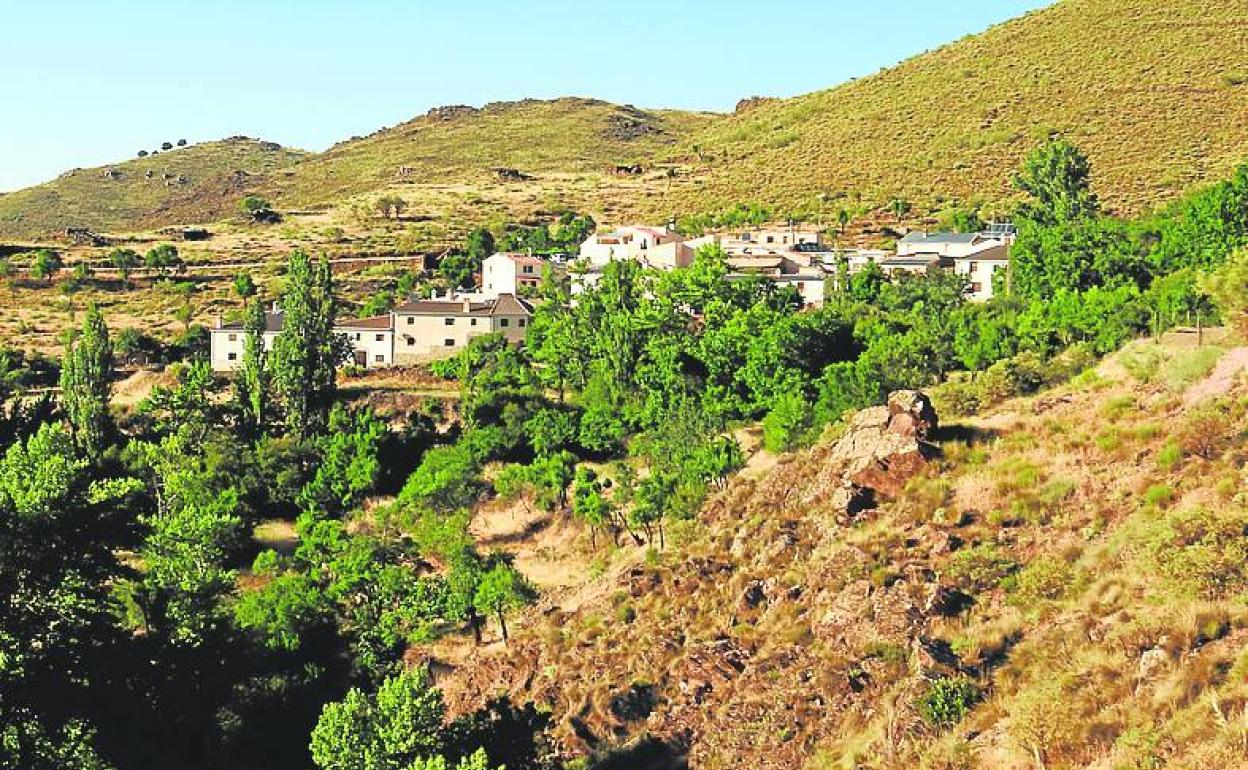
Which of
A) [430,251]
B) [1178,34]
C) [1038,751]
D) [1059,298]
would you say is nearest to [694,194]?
[430,251]

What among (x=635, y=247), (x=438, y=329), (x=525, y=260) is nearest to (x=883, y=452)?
(x=438, y=329)

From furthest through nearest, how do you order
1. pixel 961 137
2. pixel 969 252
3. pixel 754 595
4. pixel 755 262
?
1. pixel 961 137
2. pixel 969 252
3. pixel 755 262
4. pixel 754 595

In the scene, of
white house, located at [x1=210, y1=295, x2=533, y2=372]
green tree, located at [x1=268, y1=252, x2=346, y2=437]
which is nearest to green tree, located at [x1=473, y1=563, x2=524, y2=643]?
green tree, located at [x1=268, y1=252, x2=346, y2=437]

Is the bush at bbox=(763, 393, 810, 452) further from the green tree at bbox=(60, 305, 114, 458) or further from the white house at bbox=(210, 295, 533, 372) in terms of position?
the green tree at bbox=(60, 305, 114, 458)

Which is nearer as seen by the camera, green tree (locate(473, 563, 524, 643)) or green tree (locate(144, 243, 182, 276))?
green tree (locate(473, 563, 524, 643))

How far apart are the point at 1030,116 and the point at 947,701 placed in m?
115

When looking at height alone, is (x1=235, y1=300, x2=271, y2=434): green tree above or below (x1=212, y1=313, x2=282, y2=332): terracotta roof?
below

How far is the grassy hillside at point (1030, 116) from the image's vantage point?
381 feet

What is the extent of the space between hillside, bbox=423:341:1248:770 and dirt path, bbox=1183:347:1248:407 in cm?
10

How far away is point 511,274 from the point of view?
97.1 metres

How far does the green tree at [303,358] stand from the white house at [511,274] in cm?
2544

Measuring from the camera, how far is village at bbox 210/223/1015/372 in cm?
8262

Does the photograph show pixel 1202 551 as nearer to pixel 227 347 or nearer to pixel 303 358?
pixel 303 358

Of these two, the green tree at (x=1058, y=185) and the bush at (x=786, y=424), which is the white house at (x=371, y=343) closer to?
the bush at (x=786, y=424)
